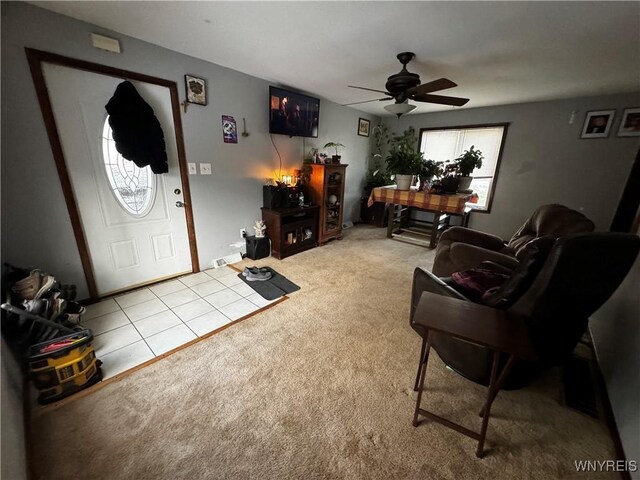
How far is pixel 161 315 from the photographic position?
7.13 ft

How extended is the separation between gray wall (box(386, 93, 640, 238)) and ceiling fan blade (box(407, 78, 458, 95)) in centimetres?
273

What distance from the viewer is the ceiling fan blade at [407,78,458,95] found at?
202 centimetres

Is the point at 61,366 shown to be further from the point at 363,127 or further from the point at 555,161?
the point at 555,161

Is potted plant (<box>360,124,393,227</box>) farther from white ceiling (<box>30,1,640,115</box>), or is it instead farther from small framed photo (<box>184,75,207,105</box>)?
small framed photo (<box>184,75,207,105</box>)

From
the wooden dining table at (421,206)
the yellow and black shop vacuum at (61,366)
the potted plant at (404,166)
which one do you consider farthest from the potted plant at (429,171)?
the yellow and black shop vacuum at (61,366)

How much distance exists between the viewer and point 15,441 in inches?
40.7

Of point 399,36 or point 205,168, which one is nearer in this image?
point 399,36

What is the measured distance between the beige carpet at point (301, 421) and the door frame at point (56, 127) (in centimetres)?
133

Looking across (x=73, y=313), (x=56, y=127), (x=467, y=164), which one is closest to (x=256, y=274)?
(x=73, y=313)

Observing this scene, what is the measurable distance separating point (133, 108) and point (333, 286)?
8.44ft

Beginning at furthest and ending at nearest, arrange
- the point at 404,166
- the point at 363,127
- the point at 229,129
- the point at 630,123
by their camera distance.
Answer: the point at 363,127, the point at 404,166, the point at 630,123, the point at 229,129

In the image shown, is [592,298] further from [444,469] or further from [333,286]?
[333,286]

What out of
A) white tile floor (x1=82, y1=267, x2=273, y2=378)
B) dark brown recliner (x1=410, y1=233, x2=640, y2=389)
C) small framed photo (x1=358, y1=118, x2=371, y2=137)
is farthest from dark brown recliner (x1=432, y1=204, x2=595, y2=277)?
small framed photo (x1=358, y1=118, x2=371, y2=137)

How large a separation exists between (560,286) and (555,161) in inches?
154
